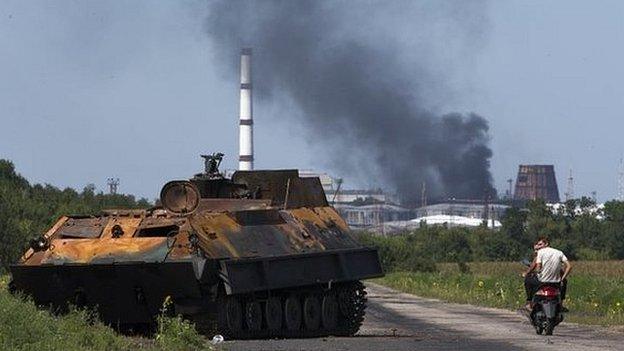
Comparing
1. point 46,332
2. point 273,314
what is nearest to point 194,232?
point 273,314

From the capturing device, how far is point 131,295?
26.6 metres

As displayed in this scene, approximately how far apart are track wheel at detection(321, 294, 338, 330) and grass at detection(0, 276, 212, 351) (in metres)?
5.98

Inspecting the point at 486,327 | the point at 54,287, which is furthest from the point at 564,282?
the point at 54,287

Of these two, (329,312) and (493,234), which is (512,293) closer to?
(329,312)

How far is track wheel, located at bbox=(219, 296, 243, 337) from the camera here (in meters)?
26.3

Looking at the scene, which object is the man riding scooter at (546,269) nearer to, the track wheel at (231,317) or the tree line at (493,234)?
the track wheel at (231,317)

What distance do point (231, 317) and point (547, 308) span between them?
15.3ft

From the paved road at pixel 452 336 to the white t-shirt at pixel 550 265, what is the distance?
0.85 meters

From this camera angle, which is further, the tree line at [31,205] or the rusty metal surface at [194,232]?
the tree line at [31,205]

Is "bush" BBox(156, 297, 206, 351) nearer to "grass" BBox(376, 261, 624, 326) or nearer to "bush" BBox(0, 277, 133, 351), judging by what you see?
"bush" BBox(0, 277, 133, 351)

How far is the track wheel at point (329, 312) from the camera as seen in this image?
2941 cm

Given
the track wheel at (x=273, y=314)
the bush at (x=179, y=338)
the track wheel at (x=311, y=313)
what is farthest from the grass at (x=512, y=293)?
the bush at (x=179, y=338)

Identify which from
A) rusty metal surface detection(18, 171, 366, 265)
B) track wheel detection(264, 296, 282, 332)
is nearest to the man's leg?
rusty metal surface detection(18, 171, 366, 265)

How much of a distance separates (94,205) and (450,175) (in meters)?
108
